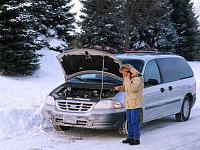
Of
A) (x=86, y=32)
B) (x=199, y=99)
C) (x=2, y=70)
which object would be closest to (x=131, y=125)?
(x=199, y=99)

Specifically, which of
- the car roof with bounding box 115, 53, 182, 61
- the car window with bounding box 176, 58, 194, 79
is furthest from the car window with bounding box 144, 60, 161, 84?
the car window with bounding box 176, 58, 194, 79

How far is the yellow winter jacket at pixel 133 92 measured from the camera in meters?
7.27

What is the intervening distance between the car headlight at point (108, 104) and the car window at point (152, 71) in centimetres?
126

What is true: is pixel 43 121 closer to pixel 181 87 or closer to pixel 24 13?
pixel 181 87

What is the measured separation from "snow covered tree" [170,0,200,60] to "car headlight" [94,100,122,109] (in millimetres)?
33321

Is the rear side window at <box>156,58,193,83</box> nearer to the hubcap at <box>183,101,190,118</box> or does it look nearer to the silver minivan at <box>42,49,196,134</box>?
the silver minivan at <box>42,49,196,134</box>

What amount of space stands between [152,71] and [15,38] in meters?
11.8

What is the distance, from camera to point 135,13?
32844 mm

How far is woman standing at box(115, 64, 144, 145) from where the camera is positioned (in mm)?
7285

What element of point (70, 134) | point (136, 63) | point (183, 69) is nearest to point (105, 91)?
point (136, 63)

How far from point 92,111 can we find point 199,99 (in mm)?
8248

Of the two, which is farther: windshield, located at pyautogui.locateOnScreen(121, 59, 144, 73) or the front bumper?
windshield, located at pyautogui.locateOnScreen(121, 59, 144, 73)

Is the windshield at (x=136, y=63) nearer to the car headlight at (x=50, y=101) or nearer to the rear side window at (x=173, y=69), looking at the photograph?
the rear side window at (x=173, y=69)

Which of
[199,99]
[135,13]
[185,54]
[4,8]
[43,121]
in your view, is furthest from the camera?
[185,54]
